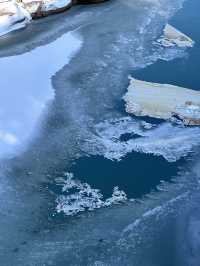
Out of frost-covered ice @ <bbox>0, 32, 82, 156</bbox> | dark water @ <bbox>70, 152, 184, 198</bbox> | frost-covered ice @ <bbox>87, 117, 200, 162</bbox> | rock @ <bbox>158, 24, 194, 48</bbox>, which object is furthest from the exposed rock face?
dark water @ <bbox>70, 152, 184, 198</bbox>

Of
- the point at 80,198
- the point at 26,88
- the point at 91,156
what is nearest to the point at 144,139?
the point at 91,156

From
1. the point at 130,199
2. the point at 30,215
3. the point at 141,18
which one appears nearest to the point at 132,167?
the point at 130,199

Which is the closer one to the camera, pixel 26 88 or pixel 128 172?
pixel 128 172

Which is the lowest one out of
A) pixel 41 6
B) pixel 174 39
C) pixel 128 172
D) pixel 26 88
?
pixel 128 172

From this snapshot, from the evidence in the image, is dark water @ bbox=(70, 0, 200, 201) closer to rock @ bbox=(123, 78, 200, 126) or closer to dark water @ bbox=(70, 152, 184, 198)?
dark water @ bbox=(70, 152, 184, 198)

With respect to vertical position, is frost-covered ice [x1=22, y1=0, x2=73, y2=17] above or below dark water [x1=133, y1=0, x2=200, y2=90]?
above

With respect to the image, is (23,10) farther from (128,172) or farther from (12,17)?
(128,172)

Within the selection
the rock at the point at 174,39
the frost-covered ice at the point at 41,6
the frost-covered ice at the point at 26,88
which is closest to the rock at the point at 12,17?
the frost-covered ice at the point at 41,6
